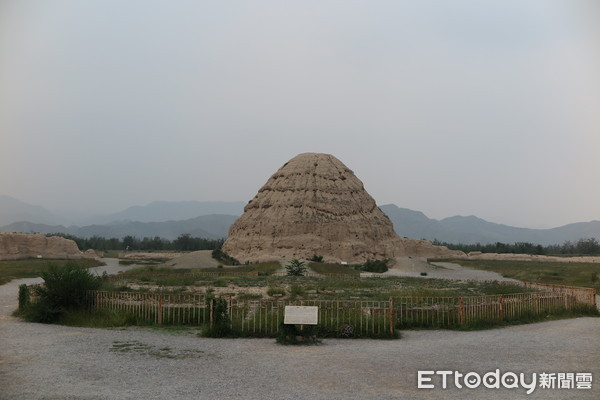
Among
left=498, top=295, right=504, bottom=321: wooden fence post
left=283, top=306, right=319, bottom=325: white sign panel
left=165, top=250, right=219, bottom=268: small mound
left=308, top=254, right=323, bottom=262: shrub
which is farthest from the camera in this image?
left=308, top=254, right=323, bottom=262: shrub

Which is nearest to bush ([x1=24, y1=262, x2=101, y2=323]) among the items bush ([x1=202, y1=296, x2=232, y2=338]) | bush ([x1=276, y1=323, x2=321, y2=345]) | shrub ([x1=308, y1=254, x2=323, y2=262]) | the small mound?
bush ([x1=202, y1=296, x2=232, y2=338])

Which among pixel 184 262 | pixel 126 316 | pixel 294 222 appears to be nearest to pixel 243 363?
pixel 126 316

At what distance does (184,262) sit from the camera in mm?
54594

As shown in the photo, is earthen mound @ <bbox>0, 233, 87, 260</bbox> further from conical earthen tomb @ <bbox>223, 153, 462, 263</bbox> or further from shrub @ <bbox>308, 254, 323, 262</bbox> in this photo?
shrub @ <bbox>308, 254, 323, 262</bbox>

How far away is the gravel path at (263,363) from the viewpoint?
28.4ft

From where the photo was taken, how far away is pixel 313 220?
73.8 m

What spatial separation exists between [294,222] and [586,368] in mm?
63185

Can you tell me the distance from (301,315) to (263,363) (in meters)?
2.46

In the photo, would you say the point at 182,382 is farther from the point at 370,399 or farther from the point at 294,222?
the point at 294,222

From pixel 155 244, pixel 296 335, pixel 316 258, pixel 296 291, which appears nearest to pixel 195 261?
pixel 316 258

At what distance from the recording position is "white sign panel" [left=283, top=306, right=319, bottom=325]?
12.9m

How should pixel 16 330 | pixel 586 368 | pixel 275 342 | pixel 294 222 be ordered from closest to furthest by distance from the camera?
pixel 586 368 → pixel 275 342 → pixel 16 330 → pixel 294 222

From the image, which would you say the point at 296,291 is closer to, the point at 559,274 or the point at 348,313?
the point at 348,313

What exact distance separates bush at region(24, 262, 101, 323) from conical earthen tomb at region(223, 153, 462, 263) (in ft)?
169
